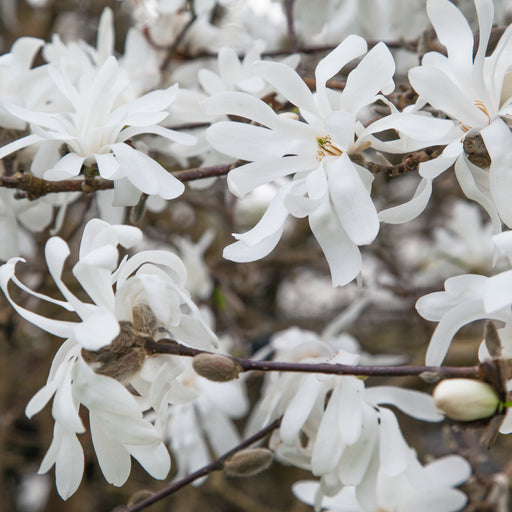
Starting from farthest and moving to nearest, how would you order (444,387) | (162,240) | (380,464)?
(162,240) < (380,464) < (444,387)

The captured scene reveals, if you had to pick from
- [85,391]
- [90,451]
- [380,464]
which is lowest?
[90,451]

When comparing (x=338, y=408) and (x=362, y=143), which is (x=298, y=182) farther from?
(x=338, y=408)

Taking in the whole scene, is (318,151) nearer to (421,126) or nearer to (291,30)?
(421,126)

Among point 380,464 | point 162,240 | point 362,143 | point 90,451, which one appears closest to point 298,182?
point 362,143

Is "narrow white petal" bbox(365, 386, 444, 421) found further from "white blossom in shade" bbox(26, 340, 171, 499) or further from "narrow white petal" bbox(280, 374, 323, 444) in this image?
"white blossom in shade" bbox(26, 340, 171, 499)

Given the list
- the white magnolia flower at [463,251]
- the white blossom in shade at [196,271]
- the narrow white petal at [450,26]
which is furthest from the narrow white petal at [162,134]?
the white magnolia flower at [463,251]

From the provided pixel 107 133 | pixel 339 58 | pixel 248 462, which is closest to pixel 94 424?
pixel 248 462
